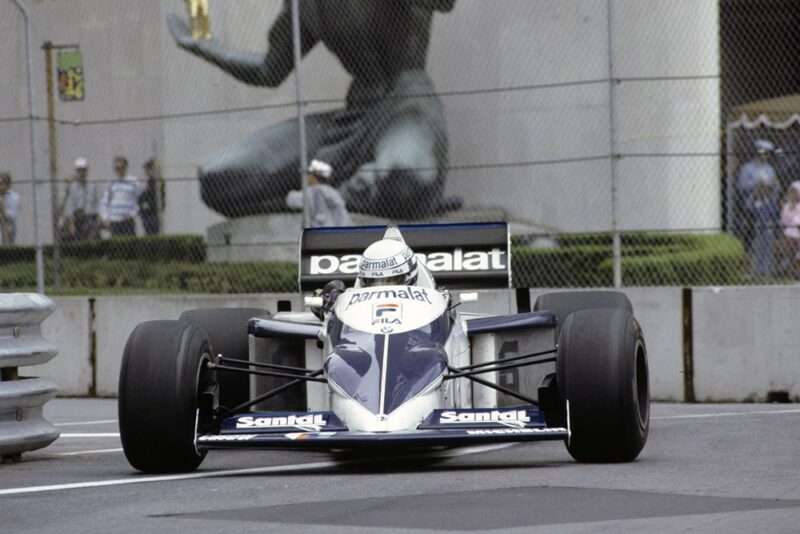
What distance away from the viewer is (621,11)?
19.0m

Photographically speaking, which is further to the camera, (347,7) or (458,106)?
(347,7)

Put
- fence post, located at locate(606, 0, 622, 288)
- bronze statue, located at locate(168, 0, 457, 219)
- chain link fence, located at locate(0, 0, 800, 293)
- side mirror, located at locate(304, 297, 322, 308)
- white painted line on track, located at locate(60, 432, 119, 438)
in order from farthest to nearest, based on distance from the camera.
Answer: bronze statue, located at locate(168, 0, 457, 219) → chain link fence, located at locate(0, 0, 800, 293) → fence post, located at locate(606, 0, 622, 288) → white painted line on track, located at locate(60, 432, 119, 438) → side mirror, located at locate(304, 297, 322, 308)

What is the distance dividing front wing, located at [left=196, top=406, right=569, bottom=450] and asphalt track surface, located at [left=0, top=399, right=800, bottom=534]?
0.18 meters

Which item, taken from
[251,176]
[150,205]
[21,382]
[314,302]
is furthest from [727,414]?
[251,176]

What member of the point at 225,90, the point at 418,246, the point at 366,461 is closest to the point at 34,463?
the point at 366,461

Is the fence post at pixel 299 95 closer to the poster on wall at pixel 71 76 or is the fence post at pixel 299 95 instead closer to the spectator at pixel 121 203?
the spectator at pixel 121 203

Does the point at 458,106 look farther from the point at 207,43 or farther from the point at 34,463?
the point at 34,463

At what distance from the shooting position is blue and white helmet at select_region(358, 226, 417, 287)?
10078mm

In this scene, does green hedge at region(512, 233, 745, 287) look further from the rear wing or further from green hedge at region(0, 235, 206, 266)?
the rear wing


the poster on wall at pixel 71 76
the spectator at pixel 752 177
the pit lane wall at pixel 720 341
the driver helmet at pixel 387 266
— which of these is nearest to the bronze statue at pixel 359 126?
the poster on wall at pixel 71 76

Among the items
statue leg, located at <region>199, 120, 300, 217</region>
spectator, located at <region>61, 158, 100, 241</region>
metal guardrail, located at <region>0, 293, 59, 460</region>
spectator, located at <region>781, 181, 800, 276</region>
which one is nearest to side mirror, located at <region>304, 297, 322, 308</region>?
metal guardrail, located at <region>0, 293, 59, 460</region>

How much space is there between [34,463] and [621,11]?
35.1ft

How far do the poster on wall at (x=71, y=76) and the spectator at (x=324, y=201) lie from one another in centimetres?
324

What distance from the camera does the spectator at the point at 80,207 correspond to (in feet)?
57.1
